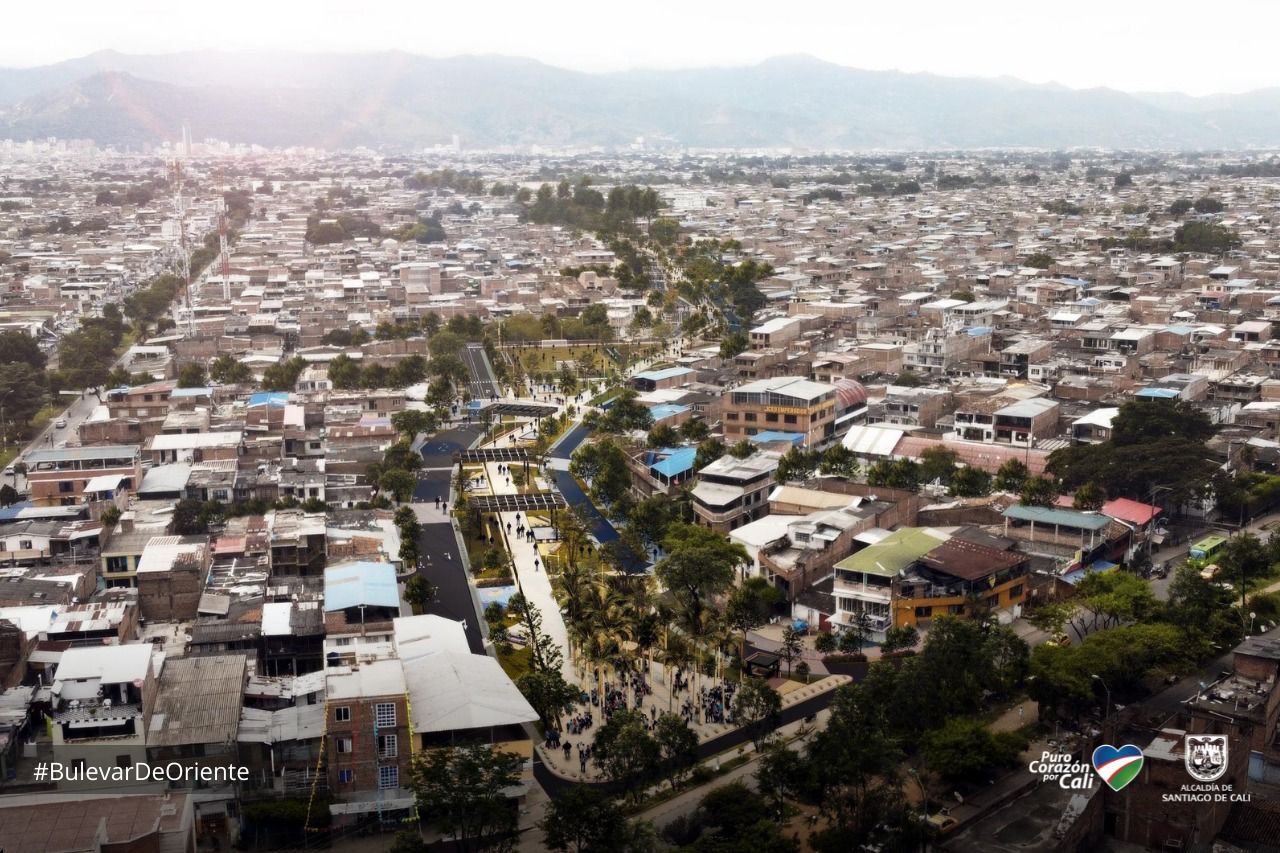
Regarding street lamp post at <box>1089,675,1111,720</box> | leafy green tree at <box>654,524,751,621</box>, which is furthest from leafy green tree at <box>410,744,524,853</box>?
street lamp post at <box>1089,675,1111,720</box>

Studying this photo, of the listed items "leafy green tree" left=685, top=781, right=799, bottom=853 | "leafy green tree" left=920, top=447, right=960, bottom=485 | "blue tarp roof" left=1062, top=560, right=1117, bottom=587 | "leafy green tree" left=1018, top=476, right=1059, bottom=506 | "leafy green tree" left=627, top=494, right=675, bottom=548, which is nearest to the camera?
"leafy green tree" left=685, top=781, right=799, bottom=853

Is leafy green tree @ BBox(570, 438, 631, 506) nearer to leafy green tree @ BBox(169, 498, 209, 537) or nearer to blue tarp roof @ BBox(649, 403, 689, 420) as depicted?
blue tarp roof @ BBox(649, 403, 689, 420)

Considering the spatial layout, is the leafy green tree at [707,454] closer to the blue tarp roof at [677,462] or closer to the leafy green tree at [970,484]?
the blue tarp roof at [677,462]

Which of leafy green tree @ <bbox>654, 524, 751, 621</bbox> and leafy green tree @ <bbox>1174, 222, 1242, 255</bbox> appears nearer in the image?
leafy green tree @ <bbox>654, 524, 751, 621</bbox>

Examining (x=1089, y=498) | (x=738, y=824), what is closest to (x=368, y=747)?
(x=738, y=824)

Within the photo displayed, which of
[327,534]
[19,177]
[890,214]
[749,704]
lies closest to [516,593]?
[327,534]

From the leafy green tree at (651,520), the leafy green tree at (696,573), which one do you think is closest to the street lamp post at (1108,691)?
the leafy green tree at (696,573)
